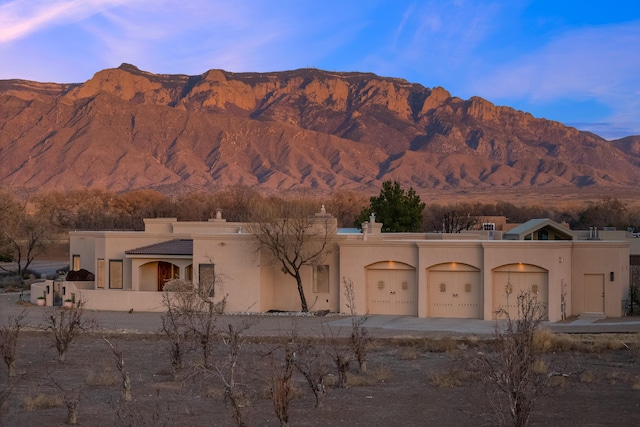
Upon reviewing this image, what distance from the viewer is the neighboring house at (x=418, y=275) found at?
3247 centimetres

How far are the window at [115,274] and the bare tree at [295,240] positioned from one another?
303 inches

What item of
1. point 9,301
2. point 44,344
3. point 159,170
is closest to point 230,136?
point 159,170

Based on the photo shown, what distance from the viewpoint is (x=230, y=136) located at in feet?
610

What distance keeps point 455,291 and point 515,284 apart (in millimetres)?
2216

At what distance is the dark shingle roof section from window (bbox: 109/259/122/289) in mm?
1240

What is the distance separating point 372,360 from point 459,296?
11.0 metres

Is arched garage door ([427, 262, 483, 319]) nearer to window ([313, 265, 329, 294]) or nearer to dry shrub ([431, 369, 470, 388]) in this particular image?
window ([313, 265, 329, 294])

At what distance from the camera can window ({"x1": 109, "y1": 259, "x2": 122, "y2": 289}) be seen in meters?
39.8

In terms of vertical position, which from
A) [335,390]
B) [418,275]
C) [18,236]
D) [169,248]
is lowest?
[335,390]

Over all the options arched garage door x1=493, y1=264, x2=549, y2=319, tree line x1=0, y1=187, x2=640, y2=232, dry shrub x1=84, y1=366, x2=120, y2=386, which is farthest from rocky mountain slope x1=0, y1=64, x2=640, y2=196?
dry shrub x1=84, y1=366, x2=120, y2=386

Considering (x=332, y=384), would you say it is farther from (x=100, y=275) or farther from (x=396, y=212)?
(x=396, y=212)

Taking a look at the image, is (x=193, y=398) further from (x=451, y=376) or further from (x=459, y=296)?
(x=459, y=296)

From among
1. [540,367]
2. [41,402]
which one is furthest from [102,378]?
[540,367]

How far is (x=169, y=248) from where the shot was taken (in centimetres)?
3862
